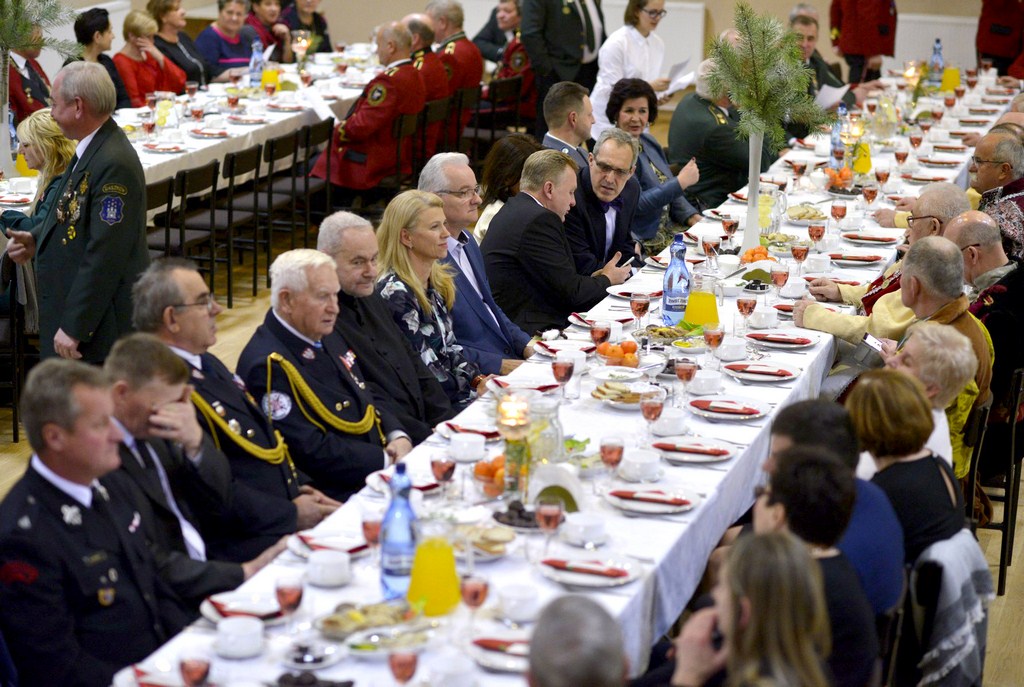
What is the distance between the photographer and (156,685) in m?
2.32

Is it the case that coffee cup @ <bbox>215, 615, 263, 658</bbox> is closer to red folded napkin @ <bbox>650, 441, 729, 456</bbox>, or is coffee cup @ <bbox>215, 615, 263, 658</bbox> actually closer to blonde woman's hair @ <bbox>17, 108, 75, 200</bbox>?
red folded napkin @ <bbox>650, 441, 729, 456</bbox>

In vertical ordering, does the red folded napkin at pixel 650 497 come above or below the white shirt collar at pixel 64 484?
below

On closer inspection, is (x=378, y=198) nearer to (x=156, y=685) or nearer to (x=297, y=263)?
(x=297, y=263)

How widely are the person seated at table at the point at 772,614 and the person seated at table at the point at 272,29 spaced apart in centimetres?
937

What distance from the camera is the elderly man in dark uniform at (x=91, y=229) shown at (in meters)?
4.83

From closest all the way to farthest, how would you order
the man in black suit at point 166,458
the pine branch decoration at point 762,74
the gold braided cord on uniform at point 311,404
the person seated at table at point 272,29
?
the man in black suit at point 166,458, the gold braided cord on uniform at point 311,404, the pine branch decoration at point 762,74, the person seated at table at point 272,29

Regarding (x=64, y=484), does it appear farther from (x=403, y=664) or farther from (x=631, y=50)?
(x=631, y=50)

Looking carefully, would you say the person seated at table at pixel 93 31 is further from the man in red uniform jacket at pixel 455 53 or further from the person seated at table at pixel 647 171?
the person seated at table at pixel 647 171

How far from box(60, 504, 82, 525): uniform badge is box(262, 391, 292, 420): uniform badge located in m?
0.93

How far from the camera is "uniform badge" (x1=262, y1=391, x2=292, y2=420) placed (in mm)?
3615

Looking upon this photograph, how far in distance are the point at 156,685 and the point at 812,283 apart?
327 cm

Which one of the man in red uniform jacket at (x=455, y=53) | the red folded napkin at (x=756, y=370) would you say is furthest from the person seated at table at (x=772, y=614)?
the man in red uniform jacket at (x=455, y=53)

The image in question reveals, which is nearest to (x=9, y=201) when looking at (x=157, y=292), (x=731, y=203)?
(x=157, y=292)

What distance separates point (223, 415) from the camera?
335cm
